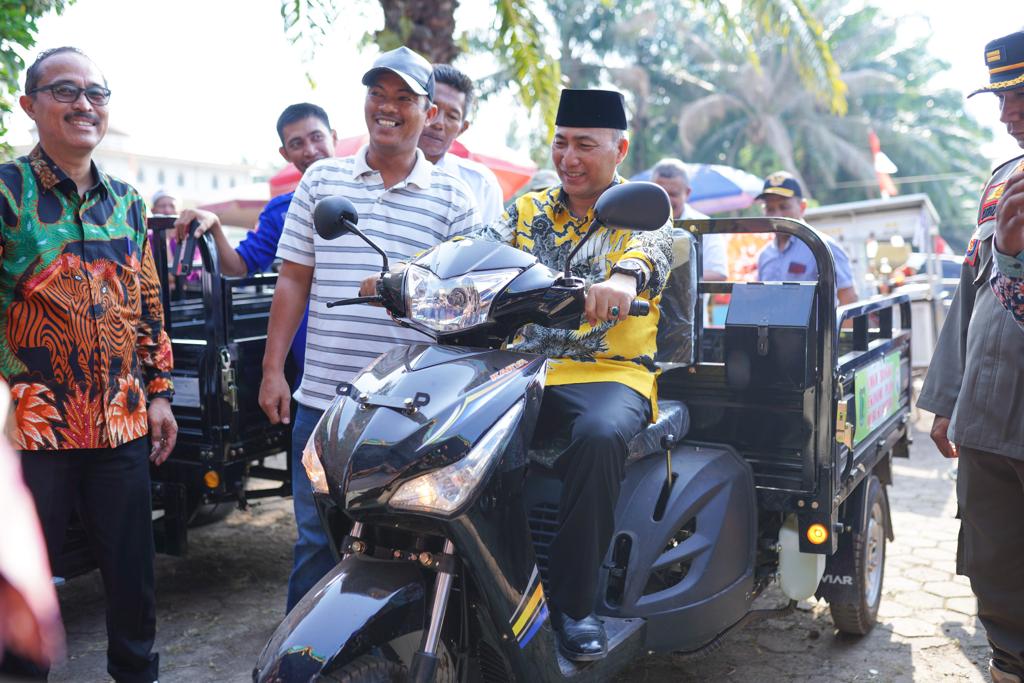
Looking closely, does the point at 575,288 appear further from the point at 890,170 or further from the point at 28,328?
the point at 890,170

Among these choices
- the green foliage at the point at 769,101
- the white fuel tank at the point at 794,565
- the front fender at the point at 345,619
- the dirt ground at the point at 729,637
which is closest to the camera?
the front fender at the point at 345,619

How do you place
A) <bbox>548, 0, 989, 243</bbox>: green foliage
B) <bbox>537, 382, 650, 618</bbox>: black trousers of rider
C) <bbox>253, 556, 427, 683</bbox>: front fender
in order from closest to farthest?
<bbox>253, 556, 427, 683</bbox>: front fender, <bbox>537, 382, 650, 618</bbox>: black trousers of rider, <bbox>548, 0, 989, 243</bbox>: green foliage

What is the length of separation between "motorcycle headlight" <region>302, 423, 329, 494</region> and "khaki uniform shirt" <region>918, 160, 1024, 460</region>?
195cm

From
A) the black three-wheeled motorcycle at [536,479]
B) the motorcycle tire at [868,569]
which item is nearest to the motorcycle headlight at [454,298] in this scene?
the black three-wheeled motorcycle at [536,479]

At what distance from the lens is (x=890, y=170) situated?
14125 millimetres

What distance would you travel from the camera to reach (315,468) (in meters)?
2.29

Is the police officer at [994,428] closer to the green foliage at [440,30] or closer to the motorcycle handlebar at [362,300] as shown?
the motorcycle handlebar at [362,300]

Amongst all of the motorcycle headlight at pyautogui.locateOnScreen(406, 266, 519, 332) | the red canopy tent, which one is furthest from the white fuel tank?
the red canopy tent

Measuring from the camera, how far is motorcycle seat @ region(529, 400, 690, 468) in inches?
111

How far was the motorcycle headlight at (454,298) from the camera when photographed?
2.38m

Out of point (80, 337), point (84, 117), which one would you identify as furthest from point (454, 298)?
point (84, 117)

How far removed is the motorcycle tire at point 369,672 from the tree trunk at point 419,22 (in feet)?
20.0

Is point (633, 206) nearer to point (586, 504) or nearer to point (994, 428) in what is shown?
point (586, 504)

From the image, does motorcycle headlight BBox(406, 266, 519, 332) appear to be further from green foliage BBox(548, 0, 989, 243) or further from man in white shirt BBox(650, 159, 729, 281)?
green foliage BBox(548, 0, 989, 243)
